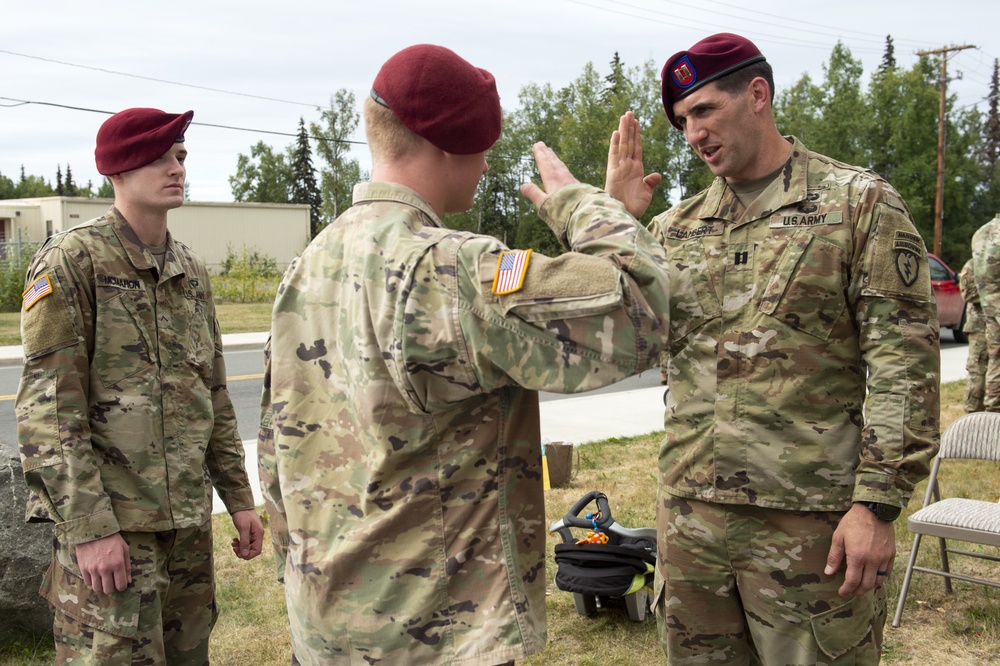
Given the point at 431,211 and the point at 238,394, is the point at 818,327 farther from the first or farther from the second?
the point at 238,394

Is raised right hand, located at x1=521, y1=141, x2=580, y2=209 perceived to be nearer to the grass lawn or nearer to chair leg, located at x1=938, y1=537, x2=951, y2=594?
the grass lawn

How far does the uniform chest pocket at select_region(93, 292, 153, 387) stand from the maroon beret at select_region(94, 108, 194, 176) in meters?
0.45

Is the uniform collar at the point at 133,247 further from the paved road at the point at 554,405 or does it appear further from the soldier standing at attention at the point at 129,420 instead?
the paved road at the point at 554,405

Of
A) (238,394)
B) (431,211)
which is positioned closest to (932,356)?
(431,211)

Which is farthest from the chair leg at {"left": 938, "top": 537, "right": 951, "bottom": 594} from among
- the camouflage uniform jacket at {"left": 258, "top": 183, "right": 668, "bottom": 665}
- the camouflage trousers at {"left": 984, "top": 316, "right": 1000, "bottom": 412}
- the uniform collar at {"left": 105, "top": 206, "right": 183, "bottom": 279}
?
the uniform collar at {"left": 105, "top": 206, "right": 183, "bottom": 279}

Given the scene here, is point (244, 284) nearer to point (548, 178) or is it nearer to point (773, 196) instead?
point (773, 196)

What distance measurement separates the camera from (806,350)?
2551 millimetres

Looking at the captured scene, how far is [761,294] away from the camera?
264 cm

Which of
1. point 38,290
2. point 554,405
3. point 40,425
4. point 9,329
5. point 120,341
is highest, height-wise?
point 38,290

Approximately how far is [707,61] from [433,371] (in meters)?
1.61

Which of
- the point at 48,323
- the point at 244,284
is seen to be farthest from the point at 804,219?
the point at 244,284

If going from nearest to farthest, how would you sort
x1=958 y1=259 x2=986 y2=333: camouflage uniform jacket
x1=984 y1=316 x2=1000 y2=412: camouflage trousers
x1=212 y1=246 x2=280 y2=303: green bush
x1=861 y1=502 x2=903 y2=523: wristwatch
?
x1=861 y1=502 x2=903 y2=523: wristwatch, x1=984 y1=316 x2=1000 y2=412: camouflage trousers, x1=958 y1=259 x2=986 y2=333: camouflage uniform jacket, x1=212 y1=246 x2=280 y2=303: green bush

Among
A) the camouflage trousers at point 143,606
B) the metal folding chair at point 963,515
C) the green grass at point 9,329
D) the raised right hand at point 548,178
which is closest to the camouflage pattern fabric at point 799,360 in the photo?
the raised right hand at point 548,178

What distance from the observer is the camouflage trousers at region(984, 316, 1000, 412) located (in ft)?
25.1
